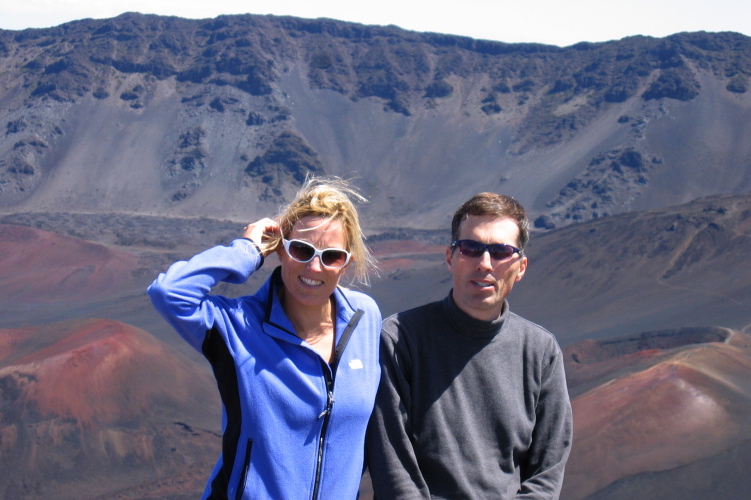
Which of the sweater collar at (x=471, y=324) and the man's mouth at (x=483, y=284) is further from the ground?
the man's mouth at (x=483, y=284)

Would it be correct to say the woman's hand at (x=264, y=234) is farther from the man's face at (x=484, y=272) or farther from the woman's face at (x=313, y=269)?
the man's face at (x=484, y=272)

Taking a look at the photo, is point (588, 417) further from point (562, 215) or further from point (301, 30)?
point (301, 30)

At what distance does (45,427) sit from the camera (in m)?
14.6

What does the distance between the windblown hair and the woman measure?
1.25 feet

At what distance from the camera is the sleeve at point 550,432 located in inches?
105

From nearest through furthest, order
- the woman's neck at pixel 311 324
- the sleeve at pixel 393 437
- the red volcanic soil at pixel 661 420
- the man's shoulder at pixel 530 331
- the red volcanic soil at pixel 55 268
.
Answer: the sleeve at pixel 393 437
the woman's neck at pixel 311 324
the man's shoulder at pixel 530 331
the red volcanic soil at pixel 661 420
the red volcanic soil at pixel 55 268

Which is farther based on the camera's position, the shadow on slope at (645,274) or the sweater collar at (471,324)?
the shadow on slope at (645,274)

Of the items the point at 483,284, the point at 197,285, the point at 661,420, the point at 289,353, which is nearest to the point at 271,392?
the point at 289,353

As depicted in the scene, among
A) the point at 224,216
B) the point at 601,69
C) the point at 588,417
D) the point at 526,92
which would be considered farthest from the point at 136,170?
the point at 588,417

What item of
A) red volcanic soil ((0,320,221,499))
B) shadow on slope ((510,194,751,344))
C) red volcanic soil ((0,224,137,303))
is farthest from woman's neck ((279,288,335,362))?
red volcanic soil ((0,224,137,303))

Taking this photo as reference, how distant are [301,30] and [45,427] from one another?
73756 mm

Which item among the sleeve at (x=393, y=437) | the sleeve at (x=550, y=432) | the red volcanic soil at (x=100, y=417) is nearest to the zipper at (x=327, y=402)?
the sleeve at (x=393, y=437)

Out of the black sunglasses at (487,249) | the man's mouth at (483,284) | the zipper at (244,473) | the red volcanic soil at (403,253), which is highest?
the black sunglasses at (487,249)

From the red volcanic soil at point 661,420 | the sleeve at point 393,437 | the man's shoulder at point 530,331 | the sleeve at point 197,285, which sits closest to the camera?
the sleeve at point 197,285
